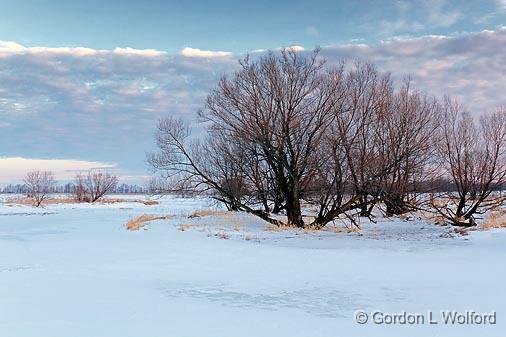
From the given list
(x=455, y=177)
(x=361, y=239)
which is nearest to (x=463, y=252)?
(x=361, y=239)

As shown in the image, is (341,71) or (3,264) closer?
(3,264)

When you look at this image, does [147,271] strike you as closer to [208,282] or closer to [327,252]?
[208,282]

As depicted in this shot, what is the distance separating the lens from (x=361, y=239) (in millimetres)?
18047

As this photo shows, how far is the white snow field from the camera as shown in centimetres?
626

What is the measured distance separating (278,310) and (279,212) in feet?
64.6

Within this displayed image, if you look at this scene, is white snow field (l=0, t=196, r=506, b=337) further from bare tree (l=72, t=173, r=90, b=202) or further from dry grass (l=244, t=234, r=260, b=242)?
bare tree (l=72, t=173, r=90, b=202)

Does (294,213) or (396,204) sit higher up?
(396,204)
